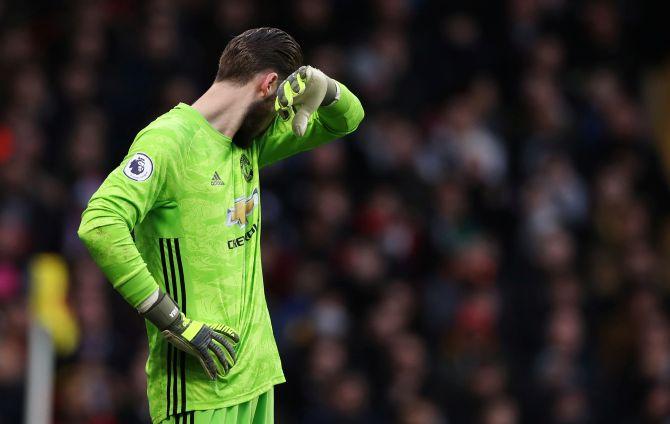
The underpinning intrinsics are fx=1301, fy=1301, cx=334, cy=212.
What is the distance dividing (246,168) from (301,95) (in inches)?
14.6

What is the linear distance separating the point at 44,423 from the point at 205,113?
3.63 metres

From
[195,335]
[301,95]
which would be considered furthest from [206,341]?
[301,95]

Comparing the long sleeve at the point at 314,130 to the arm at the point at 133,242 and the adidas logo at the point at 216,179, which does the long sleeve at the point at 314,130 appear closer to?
the adidas logo at the point at 216,179

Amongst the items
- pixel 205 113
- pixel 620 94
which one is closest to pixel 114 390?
pixel 205 113

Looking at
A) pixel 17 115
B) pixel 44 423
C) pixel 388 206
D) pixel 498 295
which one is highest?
pixel 17 115

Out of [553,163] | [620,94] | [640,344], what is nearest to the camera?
[640,344]

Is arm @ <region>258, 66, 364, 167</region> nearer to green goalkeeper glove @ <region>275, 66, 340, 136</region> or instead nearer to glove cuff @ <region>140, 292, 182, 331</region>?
green goalkeeper glove @ <region>275, 66, 340, 136</region>

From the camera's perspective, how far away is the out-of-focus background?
396 inches

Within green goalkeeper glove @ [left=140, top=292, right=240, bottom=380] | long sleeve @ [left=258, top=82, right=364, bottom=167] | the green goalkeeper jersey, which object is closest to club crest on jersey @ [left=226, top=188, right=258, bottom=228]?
the green goalkeeper jersey

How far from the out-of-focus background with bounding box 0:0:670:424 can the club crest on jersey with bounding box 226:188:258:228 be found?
483 cm

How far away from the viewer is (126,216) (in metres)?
4.41

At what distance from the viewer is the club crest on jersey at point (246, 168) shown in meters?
4.98

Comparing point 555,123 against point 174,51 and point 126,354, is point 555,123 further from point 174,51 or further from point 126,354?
point 126,354

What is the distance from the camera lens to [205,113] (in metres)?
4.83
